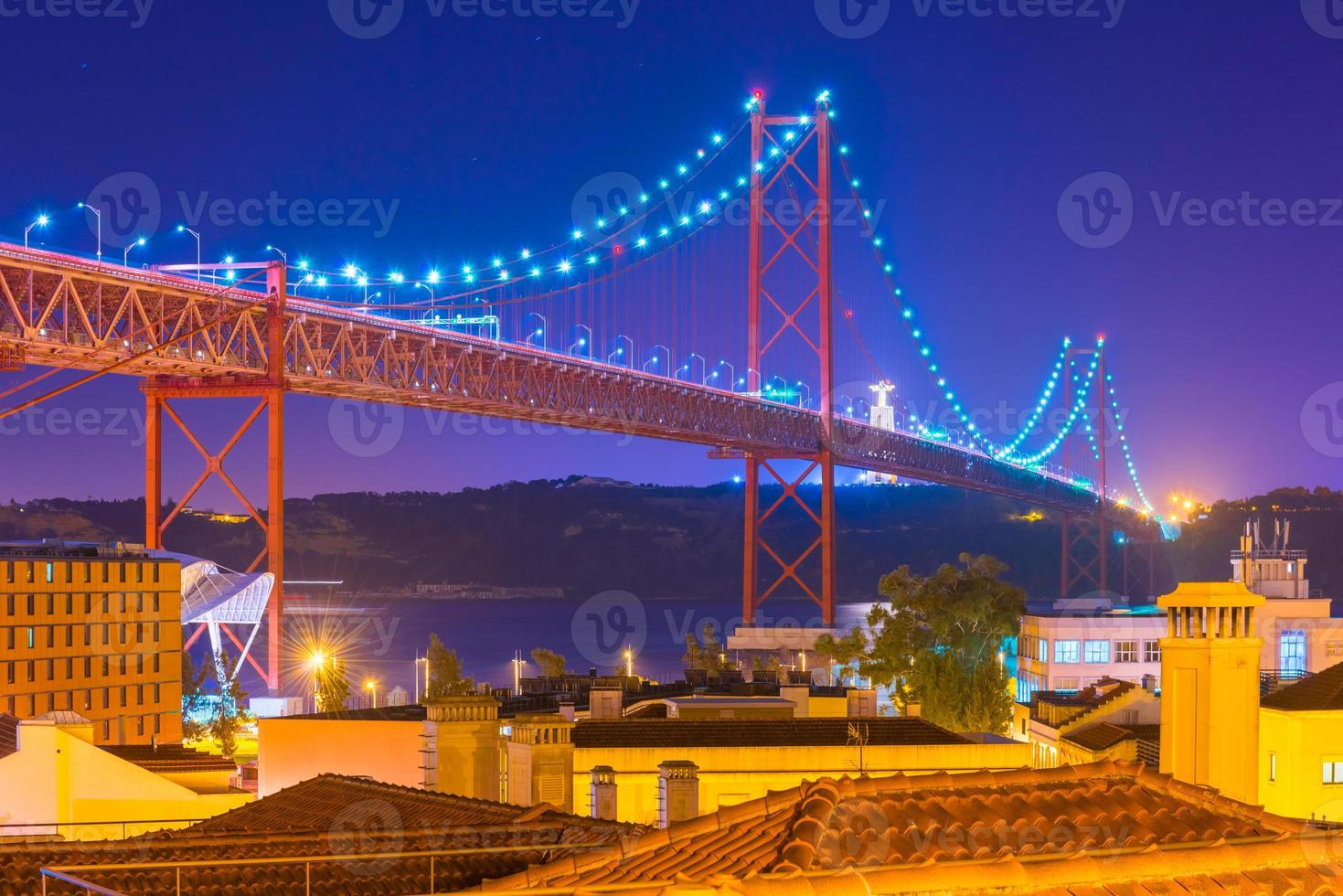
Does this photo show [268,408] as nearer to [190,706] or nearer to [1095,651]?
[190,706]

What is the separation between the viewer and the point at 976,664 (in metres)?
46.4

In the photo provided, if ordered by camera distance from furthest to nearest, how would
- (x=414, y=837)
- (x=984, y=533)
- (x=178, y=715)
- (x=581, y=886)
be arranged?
(x=984, y=533) < (x=178, y=715) < (x=414, y=837) < (x=581, y=886)

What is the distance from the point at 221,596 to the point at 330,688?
529 centimetres

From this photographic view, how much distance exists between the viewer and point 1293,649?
41.5 m

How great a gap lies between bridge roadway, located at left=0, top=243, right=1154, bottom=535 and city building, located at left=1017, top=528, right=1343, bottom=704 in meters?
16.1

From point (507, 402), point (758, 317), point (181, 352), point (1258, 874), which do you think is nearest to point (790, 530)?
point (758, 317)

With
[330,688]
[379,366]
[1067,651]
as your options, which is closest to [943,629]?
[1067,651]

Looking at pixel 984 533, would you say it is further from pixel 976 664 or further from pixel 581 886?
pixel 581 886

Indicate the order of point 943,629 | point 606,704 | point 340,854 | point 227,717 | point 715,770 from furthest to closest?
point 943,629 < point 227,717 < point 606,704 < point 715,770 < point 340,854

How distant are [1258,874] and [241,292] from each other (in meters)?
42.4

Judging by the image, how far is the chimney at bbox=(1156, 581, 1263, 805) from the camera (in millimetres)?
13922

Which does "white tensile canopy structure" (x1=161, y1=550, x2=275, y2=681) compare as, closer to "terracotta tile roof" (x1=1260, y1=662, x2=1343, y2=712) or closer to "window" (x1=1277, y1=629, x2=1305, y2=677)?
"window" (x1=1277, y1=629, x2=1305, y2=677)

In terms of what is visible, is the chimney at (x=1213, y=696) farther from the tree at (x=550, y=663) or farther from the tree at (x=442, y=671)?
the tree at (x=550, y=663)

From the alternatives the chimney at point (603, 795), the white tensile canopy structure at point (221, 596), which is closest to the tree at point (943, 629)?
the white tensile canopy structure at point (221, 596)
